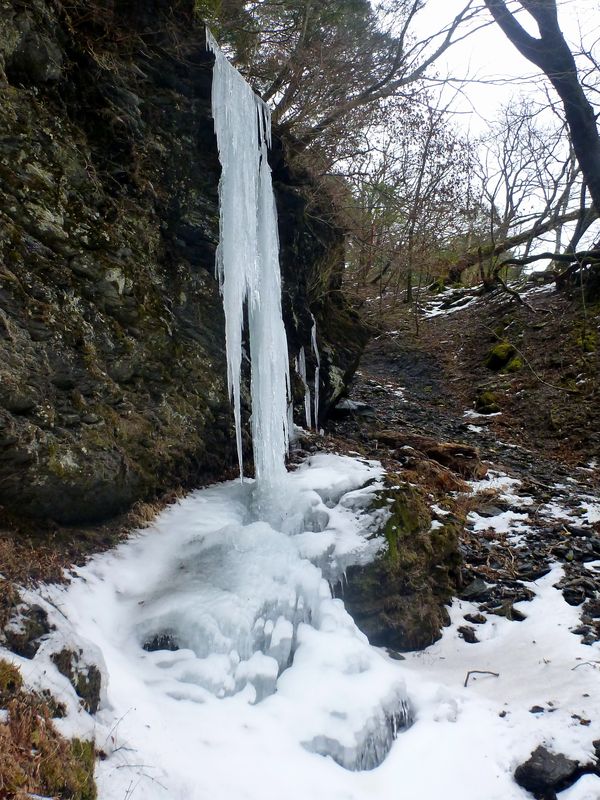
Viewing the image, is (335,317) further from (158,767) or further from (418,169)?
(158,767)

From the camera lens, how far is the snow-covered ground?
96.2 inches

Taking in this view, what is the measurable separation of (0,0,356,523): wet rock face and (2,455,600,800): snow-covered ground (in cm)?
70

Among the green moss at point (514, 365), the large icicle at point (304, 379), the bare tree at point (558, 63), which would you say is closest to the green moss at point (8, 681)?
the large icicle at point (304, 379)

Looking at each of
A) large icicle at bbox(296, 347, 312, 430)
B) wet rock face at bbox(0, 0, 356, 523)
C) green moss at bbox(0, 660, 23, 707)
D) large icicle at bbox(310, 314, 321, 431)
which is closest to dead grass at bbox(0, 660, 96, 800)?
green moss at bbox(0, 660, 23, 707)

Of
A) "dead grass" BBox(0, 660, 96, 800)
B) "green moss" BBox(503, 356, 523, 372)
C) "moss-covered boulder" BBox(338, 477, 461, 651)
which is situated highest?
"green moss" BBox(503, 356, 523, 372)

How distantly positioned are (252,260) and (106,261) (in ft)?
4.78

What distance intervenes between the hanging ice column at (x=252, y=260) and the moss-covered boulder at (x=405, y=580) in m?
1.23

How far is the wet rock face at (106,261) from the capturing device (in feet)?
12.2

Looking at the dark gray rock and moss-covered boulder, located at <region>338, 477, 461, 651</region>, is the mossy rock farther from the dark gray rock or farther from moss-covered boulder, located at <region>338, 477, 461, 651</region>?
the dark gray rock

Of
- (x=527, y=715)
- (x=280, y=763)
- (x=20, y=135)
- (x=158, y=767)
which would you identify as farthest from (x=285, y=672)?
(x=20, y=135)

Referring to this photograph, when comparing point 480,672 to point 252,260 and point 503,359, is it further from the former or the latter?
point 503,359

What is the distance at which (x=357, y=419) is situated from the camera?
354 inches

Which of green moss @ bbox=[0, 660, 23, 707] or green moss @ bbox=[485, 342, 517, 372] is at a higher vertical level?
green moss @ bbox=[485, 342, 517, 372]

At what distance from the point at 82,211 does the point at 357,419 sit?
5.63 meters
